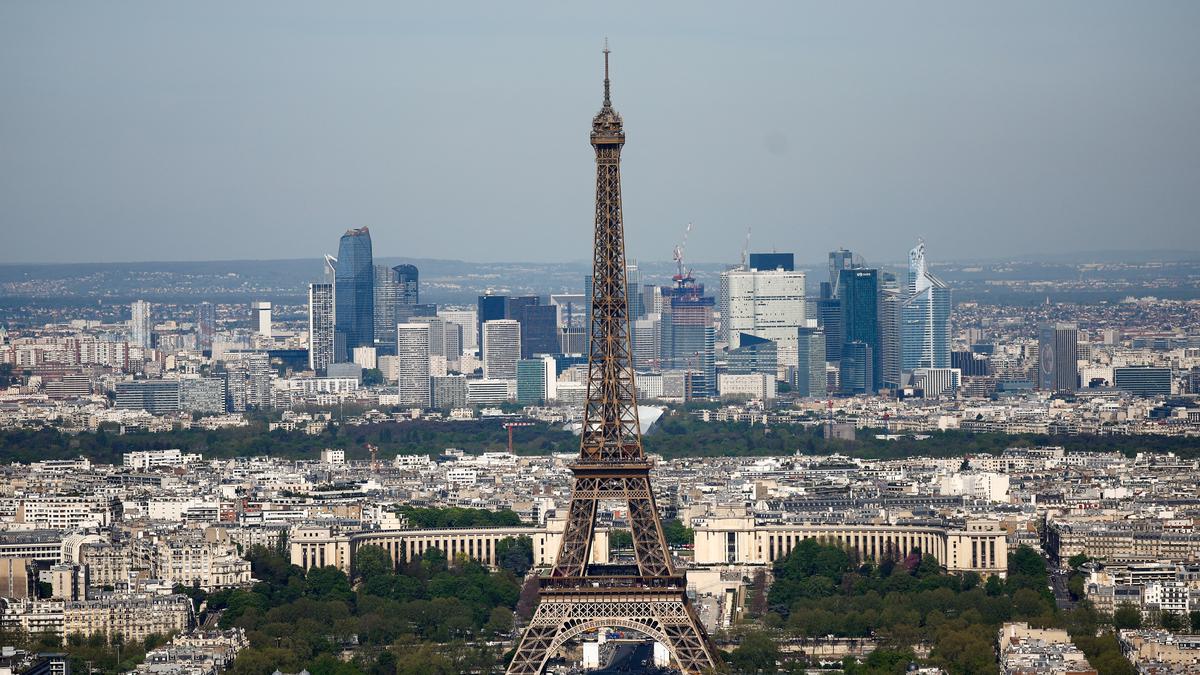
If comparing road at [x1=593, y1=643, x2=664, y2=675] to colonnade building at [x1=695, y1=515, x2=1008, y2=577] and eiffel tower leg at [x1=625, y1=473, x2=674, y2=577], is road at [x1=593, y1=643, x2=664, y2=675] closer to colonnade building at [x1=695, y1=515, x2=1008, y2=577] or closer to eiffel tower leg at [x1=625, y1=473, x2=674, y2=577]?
eiffel tower leg at [x1=625, y1=473, x2=674, y2=577]

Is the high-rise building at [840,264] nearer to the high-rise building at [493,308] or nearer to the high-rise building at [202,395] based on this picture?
the high-rise building at [493,308]

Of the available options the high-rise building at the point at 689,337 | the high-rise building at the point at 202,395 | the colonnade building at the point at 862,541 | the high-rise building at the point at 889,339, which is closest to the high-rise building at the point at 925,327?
the high-rise building at the point at 889,339

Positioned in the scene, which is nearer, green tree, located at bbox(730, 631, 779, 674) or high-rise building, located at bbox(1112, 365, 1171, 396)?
green tree, located at bbox(730, 631, 779, 674)

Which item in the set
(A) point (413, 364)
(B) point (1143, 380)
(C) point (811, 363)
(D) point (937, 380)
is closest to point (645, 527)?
(B) point (1143, 380)

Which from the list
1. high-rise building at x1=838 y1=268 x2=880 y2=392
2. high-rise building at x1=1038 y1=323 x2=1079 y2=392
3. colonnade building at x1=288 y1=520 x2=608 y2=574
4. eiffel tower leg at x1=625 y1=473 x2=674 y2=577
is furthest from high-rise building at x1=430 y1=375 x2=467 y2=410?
eiffel tower leg at x1=625 y1=473 x2=674 y2=577

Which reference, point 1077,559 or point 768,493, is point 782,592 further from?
point 768,493

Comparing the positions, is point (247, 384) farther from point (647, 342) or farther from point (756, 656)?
point (756, 656)
